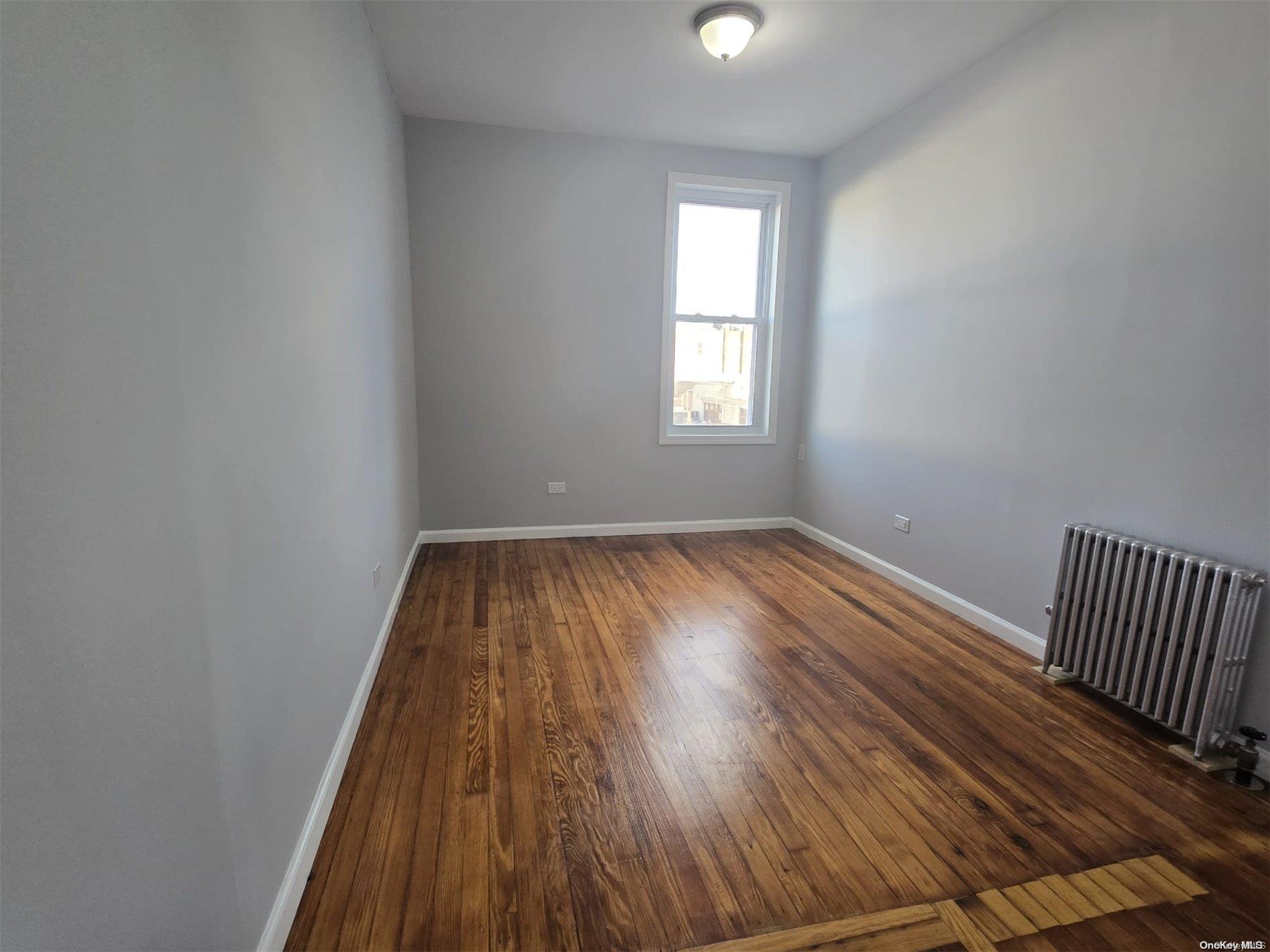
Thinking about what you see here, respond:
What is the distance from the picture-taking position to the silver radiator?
1.96 meters

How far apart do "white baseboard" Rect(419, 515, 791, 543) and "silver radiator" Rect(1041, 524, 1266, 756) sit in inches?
99.6

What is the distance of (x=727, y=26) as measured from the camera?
2645 millimetres

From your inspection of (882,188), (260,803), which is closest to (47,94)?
(260,803)

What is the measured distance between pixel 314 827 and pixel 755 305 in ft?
14.4

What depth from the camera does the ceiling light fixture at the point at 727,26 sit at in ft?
8.54

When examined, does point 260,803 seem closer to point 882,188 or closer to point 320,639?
point 320,639

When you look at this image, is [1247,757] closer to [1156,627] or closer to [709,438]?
[1156,627]

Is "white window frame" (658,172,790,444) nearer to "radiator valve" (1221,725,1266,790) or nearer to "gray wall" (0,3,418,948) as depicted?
"gray wall" (0,3,418,948)

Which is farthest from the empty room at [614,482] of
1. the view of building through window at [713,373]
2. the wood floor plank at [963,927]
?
the view of building through window at [713,373]

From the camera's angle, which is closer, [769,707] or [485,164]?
[769,707]

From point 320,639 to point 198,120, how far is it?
1316 mm

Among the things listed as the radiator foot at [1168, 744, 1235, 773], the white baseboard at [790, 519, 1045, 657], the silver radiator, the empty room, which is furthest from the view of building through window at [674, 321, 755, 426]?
the radiator foot at [1168, 744, 1235, 773]

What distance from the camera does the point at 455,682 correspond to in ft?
8.09

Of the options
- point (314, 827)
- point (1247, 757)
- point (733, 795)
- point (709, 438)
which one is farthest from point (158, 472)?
point (709, 438)
